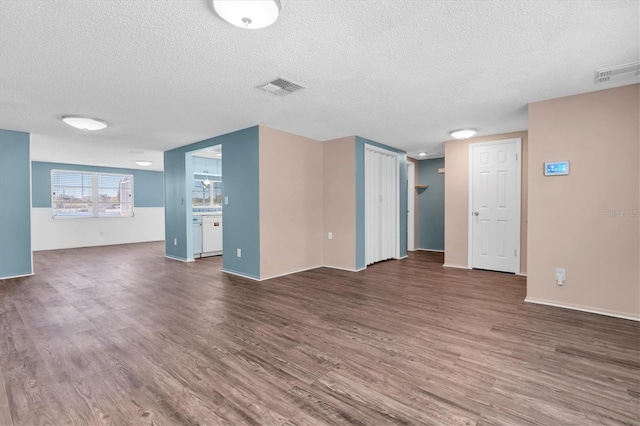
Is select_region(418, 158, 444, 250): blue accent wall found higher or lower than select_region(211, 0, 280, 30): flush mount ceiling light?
lower

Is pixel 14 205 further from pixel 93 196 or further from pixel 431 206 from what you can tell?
pixel 431 206

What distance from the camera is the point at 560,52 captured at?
8.00 ft

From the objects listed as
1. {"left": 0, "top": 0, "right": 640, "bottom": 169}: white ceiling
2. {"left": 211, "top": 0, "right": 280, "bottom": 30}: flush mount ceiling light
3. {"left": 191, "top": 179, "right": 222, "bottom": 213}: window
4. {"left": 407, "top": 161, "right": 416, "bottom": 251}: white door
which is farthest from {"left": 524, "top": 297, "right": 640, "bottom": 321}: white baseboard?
{"left": 191, "top": 179, "right": 222, "bottom": 213}: window

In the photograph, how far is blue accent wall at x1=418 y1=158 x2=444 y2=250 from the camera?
25.5 ft

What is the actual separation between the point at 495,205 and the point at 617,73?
2.76 m

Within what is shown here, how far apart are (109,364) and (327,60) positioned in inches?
113

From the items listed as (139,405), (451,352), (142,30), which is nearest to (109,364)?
(139,405)

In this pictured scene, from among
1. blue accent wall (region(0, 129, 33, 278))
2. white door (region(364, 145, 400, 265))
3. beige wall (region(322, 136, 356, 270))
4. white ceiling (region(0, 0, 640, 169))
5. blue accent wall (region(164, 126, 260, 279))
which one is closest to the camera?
white ceiling (region(0, 0, 640, 169))

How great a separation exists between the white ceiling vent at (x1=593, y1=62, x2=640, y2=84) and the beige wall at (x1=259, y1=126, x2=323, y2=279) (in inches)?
153

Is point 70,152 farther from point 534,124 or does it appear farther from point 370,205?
point 534,124

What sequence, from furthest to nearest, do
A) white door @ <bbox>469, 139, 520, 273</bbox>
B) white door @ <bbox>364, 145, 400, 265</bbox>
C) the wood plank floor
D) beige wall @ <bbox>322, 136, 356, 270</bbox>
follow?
white door @ <bbox>364, 145, 400, 265</bbox>, beige wall @ <bbox>322, 136, 356, 270</bbox>, white door @ <bbox>469, 139, 520, 273</bbox>, the wood plank floor

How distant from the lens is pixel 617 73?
2.79m

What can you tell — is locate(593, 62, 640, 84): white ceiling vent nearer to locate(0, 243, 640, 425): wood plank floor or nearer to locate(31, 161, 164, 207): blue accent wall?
locate(0, 243, 640, 425): wood plank floor

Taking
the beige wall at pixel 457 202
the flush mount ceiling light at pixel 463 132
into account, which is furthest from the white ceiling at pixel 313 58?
the beige wall at pixel 457 202
